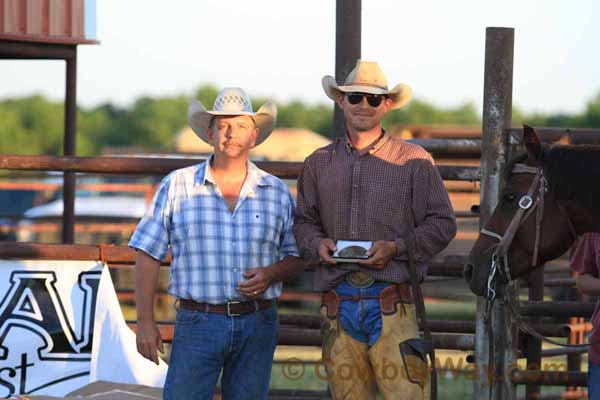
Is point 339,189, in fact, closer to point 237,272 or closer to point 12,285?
point 237,272

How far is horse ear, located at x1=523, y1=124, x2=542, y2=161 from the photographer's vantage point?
13.9 ft

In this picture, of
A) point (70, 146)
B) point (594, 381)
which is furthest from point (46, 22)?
point (594, 381)

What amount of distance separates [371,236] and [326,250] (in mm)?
201

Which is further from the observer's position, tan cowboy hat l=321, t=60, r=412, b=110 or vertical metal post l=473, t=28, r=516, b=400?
vertical metal post l=473, t=28, r=516, b=400

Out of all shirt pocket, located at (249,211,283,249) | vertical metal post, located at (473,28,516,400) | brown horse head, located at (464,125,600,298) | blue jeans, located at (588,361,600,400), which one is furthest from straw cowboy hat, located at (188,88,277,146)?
blue jeans, located at (588,361,600,400)

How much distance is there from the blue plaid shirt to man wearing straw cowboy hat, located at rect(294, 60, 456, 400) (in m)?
0.16

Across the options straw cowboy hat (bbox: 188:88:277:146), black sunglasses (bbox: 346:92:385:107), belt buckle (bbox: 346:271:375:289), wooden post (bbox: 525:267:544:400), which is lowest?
wooden post (bbox: 525:267:544:400)

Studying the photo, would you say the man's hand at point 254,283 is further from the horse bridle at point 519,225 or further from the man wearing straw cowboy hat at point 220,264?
the horse bridle at point 519,225

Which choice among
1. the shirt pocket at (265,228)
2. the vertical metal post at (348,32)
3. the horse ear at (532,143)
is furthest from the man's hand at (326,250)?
the vertical metal post at (348,32)

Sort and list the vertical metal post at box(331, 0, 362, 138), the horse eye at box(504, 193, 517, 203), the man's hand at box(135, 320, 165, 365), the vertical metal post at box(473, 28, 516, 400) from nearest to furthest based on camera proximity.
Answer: the man's hand at box(135, 320, 165, 365) < the horse eye at box(504, 193, 517, 203) < the vertical metal post at box(473, 28, 516, 400) < the vertical metal post at box(331, 0, 362, 138)

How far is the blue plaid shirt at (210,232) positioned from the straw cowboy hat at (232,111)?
0.72ft

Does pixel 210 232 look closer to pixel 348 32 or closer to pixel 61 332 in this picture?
pixel 61 332

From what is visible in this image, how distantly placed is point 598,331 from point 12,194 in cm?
1738

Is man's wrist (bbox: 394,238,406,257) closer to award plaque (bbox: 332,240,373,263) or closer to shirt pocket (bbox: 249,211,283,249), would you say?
award plaque (bbox: 332,240,373,263)
